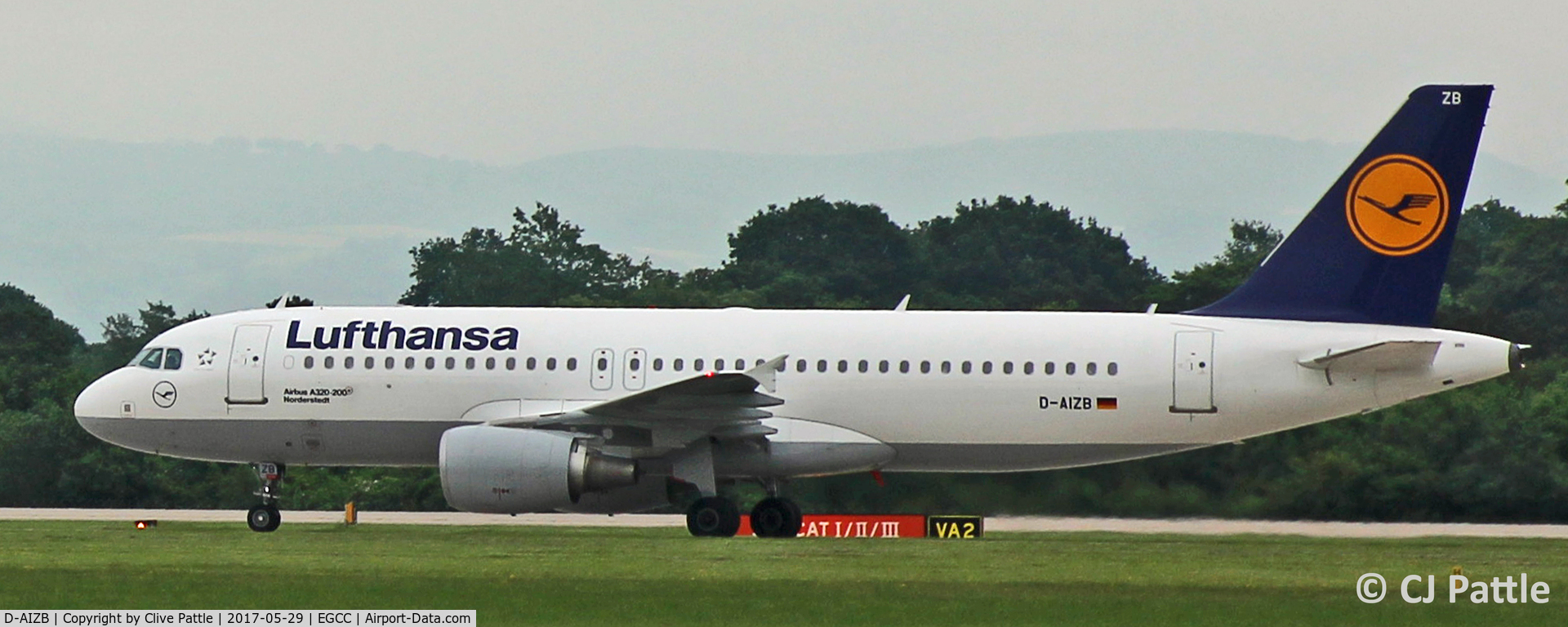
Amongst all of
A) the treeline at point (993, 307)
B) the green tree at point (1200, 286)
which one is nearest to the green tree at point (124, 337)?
the treeline at point (993, 307)

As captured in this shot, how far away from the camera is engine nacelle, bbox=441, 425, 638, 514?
26.5 m

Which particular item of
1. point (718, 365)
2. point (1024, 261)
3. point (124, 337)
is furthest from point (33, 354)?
point (718, 365)

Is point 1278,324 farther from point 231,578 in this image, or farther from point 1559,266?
point 1559,266

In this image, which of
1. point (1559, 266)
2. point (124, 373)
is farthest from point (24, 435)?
point (1559, 266)

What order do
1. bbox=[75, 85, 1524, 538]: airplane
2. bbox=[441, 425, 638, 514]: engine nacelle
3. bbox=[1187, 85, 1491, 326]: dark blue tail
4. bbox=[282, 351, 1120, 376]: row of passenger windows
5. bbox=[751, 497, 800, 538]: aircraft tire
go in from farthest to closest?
bbox=[751, 497, 800, 538]: aircraft tire < bbox=[282, 351, 1120, 376]: row of passenger windows < bbox=[1187, 85, 1491, 326]: dark blue tail < bbox=[75, 85, 1524, 538]: airplane < bbox=[441, 425, 638, 514]: engine nacelle

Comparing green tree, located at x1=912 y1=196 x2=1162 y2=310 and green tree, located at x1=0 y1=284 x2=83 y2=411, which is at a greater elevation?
green tree, located at x1=912 y1=196 x2=1162 y2=310

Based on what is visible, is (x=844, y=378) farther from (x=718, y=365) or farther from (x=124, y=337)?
(x=124, y=337)

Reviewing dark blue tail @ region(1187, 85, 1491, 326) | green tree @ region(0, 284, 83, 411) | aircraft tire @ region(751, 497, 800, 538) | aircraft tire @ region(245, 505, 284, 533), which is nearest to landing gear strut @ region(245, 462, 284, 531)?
aircraft tire @ region(245, 505, 284, 533)

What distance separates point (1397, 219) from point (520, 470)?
1126cm

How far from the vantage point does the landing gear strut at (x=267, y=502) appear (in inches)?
1134

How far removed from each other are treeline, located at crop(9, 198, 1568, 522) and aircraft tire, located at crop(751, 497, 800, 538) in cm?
292

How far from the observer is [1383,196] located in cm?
2780

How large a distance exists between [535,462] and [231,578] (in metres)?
6.31

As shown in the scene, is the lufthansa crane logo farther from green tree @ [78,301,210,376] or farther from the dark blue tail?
green tree @ [78,301,210,376]
